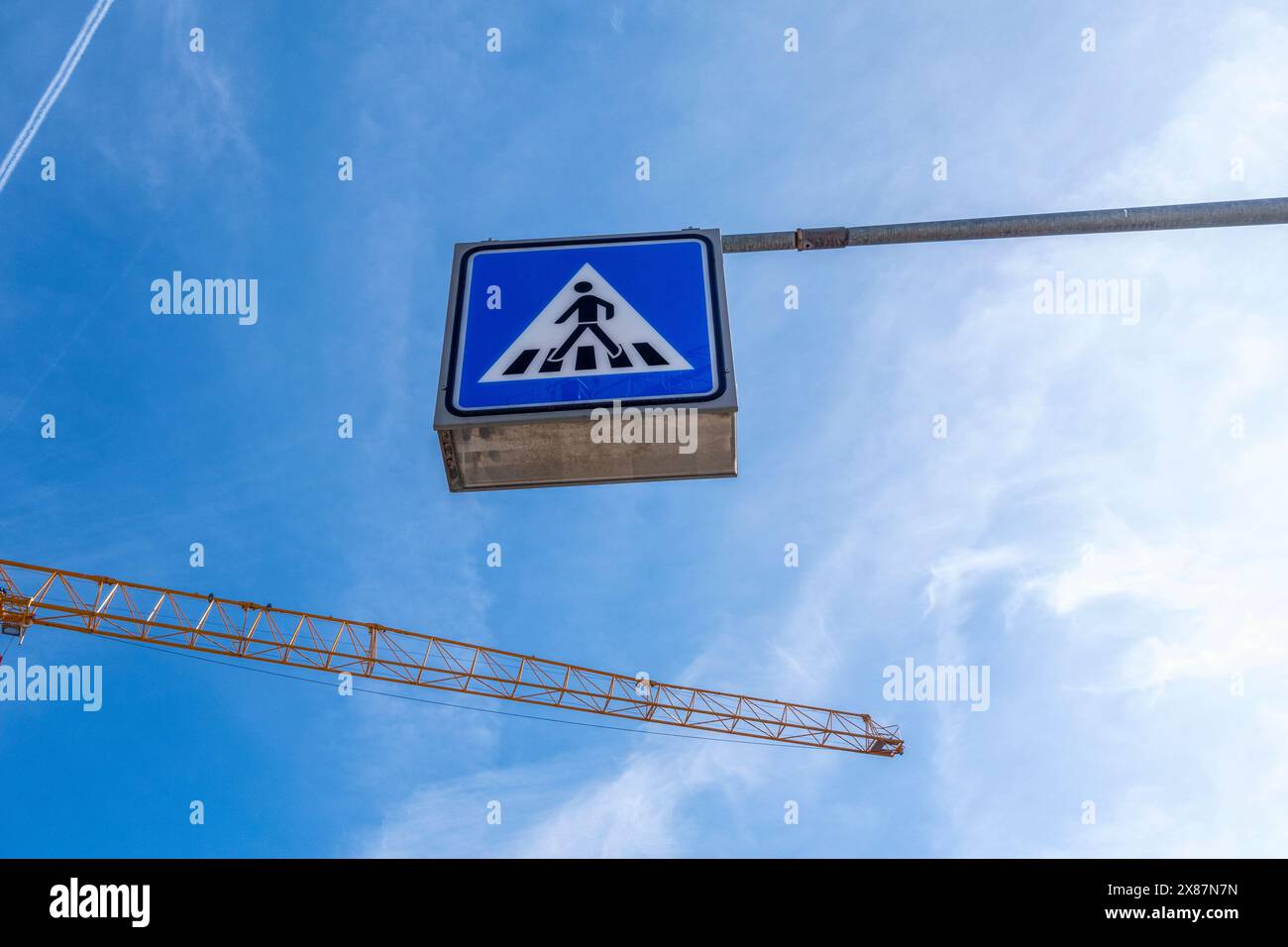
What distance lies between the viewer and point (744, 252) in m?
4.81

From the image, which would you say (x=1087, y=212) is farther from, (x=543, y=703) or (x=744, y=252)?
(x=543, y=703)

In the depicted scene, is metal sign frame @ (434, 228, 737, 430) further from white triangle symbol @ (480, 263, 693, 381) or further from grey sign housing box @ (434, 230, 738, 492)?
white triangle symbol @ (480, 263, 693, 381)

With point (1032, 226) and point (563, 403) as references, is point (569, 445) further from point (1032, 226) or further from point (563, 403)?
point (1032, 226)

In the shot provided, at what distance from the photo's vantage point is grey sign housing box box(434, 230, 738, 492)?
395cm

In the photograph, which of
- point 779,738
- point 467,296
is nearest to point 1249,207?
point 467,296

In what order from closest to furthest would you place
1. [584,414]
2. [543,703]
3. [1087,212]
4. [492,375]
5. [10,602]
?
[584,414], [492,375], [1087,212], [10,602], [543,703]

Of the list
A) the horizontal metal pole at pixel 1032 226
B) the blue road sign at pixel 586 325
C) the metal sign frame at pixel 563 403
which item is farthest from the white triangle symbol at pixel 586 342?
the horizontal metal pole at pixel 1032 226

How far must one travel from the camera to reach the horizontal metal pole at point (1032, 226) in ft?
14.4

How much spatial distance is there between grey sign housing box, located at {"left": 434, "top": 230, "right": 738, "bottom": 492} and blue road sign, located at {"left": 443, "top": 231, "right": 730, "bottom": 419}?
2 centimetres

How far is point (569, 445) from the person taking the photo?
159 inches

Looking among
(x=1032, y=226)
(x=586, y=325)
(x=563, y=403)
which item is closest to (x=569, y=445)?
(x=563, y=403)

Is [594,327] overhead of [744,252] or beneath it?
beneath

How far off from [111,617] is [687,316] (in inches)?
2202

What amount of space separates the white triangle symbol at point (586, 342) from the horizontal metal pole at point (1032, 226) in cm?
69
